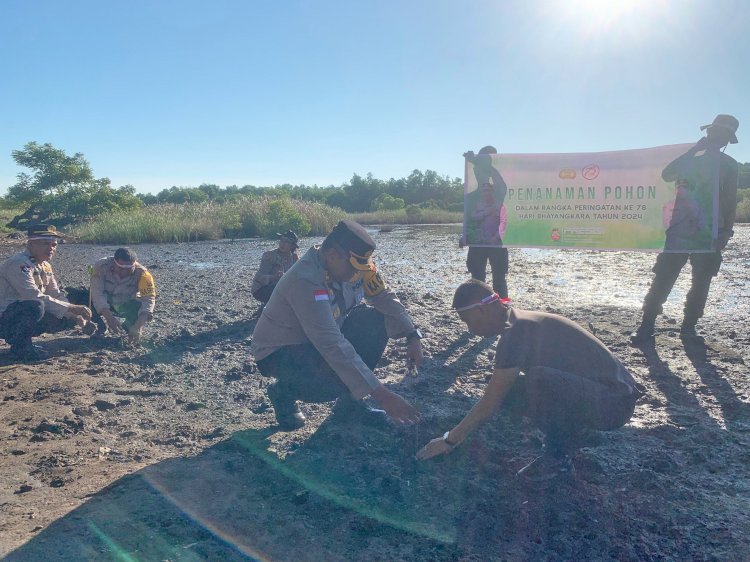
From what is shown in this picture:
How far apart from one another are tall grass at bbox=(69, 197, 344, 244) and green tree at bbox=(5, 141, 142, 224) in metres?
6.22

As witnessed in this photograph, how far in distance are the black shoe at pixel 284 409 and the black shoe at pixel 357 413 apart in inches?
12.8

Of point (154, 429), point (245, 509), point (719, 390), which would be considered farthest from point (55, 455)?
point (719, 390)

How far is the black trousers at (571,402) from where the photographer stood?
10.0ft

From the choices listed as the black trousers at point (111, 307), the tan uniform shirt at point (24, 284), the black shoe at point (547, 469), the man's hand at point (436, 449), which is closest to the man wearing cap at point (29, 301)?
the tan uniform shirt at point (24, 284)

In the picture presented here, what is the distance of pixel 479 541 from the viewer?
2740 mm

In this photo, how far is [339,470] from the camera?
11.0 ft

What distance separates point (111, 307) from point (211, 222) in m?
18.2

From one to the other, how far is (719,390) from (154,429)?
4.19 m

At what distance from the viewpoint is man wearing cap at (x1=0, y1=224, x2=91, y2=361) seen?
5296mm

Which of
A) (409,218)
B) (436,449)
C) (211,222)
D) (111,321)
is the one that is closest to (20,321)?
(111,321)

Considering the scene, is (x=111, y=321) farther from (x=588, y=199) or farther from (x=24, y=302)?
(x=588, y=199)

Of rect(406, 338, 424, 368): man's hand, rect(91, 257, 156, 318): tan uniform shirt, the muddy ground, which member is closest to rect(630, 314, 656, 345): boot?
the muddy ground

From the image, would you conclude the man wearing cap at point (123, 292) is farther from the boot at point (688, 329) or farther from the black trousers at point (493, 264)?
the boot at point (688, 329)

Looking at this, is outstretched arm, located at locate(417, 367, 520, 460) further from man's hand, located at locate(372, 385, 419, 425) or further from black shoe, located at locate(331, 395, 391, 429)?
black shoe, located at locate(331, 395, 391, 429)
